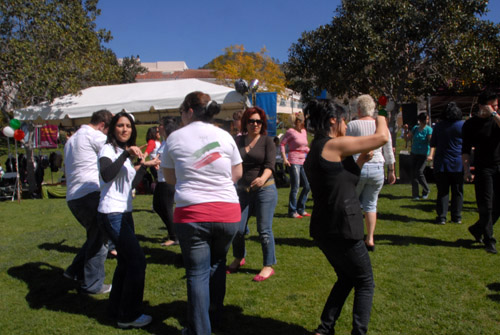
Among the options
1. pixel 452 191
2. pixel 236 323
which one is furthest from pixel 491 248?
pixel 236 323

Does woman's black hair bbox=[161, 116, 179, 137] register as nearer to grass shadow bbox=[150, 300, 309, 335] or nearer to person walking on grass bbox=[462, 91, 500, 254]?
grass shadow bbox=[150, 300, 309, 335]

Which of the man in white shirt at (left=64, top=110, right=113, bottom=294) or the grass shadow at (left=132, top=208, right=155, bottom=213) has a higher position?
the man in white shirt at (left=64, top=110, right=113, bottom=294)

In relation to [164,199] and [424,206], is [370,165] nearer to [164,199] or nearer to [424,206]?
[164,199]

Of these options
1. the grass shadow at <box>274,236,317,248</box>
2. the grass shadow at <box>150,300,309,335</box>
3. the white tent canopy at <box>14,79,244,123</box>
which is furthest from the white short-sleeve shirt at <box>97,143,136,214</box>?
the white tent canopy at <box>14,79,244,123</box>

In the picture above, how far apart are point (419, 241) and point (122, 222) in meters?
4.14

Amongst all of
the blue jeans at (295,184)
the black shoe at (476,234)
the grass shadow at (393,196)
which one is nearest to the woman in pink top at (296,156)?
the blue jeans at (295,184)

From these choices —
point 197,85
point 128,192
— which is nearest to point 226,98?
point 197,85

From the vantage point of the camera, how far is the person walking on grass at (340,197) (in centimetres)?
253

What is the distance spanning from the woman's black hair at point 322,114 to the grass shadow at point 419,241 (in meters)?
3.26

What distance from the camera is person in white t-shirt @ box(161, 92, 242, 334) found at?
2.56 m

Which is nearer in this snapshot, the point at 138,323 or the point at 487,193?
the point at 138,323

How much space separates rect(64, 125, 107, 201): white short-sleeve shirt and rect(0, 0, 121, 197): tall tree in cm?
902

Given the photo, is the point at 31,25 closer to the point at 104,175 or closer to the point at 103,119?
the point at 103,119

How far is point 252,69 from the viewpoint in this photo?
34.0 m
